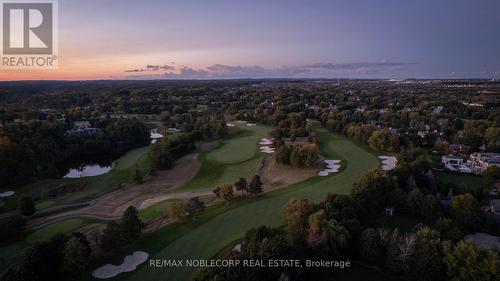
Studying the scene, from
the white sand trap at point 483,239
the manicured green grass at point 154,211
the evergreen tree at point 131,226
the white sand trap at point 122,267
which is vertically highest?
the evergreen tree at point 131,226

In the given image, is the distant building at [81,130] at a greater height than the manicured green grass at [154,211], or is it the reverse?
the distant building at [81,130]

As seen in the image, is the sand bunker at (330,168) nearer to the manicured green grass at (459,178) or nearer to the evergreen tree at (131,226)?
the manicured green grass at (459,178)

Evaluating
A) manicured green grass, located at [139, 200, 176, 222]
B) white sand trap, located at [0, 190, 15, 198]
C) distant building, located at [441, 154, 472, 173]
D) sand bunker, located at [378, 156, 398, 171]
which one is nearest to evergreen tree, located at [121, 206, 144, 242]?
manicured green grass, located at [139, 200, 176, 222]

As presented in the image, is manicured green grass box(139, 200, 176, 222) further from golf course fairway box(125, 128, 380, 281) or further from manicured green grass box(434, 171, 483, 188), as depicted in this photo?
manicured green grass box(434, 171, 483, 188)

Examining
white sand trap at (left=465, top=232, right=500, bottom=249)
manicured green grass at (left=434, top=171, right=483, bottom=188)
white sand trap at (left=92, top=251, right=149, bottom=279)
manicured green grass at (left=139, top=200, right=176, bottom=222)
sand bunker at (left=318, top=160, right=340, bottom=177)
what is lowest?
white sand trap at (left=92, top=251, right=149, bottom=279)

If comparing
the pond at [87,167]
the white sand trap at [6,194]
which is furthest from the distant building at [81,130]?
the white sand trap at [6,194]

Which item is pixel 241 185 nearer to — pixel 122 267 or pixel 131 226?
pixel 131 226
